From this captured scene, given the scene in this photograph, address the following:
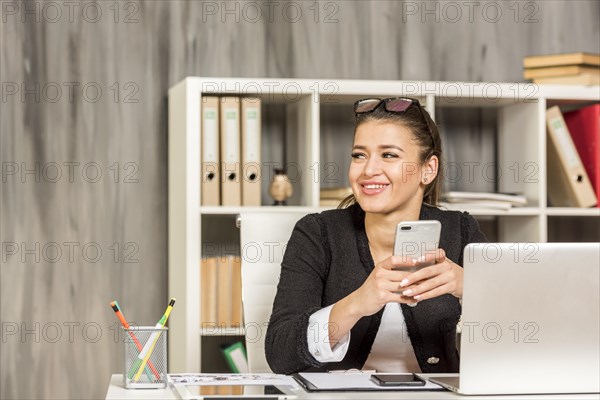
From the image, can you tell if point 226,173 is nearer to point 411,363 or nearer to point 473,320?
point 411,363

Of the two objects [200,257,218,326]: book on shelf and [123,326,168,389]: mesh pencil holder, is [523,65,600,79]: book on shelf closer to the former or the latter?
[200,257,218,326]: book on shelf

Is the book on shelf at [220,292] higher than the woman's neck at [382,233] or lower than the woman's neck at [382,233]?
lower

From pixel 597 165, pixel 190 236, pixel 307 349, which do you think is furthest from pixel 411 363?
pixel 597 165

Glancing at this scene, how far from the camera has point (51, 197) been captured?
3.25 meters

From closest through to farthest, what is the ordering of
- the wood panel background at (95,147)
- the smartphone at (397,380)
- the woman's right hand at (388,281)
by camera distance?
the smartphone at (397,380) < the woman's right hand at (388,281) < the wood panel background at (95,147)

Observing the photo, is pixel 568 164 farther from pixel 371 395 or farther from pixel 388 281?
pixel 371 395

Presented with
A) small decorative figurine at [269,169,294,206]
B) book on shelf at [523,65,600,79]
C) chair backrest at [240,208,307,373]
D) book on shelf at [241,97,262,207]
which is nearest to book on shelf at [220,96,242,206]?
book on shelf at [241,97,262,207]

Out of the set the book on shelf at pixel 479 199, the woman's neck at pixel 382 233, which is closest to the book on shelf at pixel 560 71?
the book on shelf at pixel 479 199

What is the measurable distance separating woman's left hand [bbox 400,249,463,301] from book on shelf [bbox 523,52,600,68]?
5.11ft

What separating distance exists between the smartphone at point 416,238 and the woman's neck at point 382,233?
490mm

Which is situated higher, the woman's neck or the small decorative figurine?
the small decorative figurine

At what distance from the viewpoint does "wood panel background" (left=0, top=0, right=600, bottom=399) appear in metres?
3.23

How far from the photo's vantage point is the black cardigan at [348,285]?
2199 mm

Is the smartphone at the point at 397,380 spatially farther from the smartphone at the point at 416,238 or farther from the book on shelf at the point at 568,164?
the book on shelf at the point at 568,164
